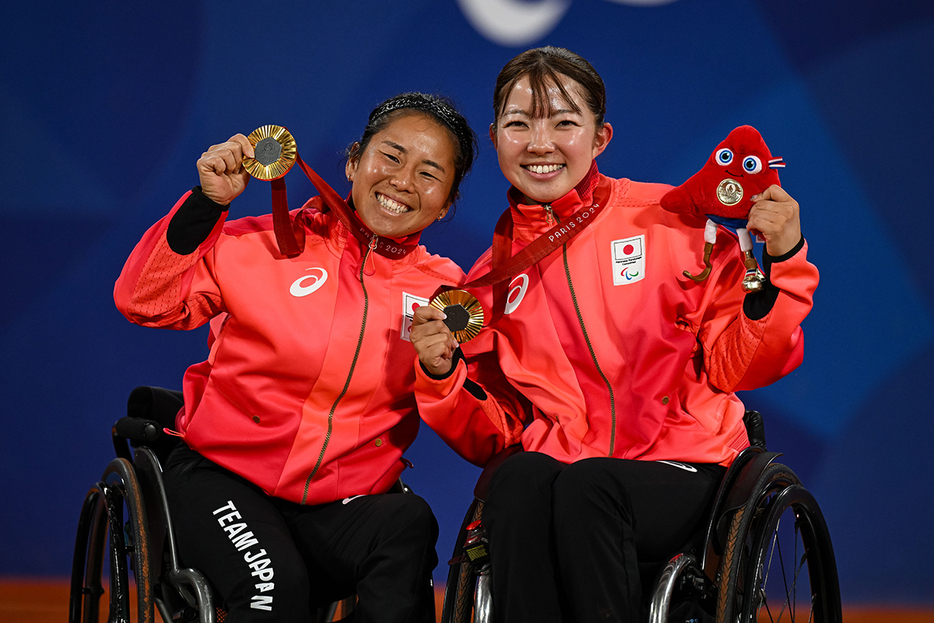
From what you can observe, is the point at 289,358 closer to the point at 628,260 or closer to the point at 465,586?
the point at 465,586

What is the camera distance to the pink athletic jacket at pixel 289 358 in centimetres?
174

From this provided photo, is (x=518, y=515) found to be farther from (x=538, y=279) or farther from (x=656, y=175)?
(x=656, y=175)

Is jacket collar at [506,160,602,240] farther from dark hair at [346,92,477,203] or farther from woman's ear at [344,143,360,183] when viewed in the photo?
woman's ear at [344,143,360,183]

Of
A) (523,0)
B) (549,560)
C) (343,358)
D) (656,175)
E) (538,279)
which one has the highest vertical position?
(523,0)

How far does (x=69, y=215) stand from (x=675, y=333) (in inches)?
98.7

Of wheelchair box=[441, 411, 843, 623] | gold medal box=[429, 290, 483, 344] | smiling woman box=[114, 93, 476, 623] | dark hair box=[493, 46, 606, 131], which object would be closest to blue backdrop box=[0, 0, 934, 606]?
smiling woman box=[114, 93, 476, 623]

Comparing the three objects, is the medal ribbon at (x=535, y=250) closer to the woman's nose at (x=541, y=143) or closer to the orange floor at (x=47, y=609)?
the woman's nose at (x=541, y=143)

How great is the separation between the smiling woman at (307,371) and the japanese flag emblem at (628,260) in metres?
0.44

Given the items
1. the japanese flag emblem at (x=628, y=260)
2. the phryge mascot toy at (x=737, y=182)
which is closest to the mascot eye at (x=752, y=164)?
the phryge mascot toy at (x=737, y=182)

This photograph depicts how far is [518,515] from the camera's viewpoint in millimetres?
1437

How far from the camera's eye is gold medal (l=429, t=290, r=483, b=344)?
1.69m

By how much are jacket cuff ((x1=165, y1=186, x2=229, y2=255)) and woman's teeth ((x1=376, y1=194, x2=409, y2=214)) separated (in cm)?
39

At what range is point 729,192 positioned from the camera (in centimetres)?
157

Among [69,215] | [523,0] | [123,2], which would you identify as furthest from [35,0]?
[523,0]
